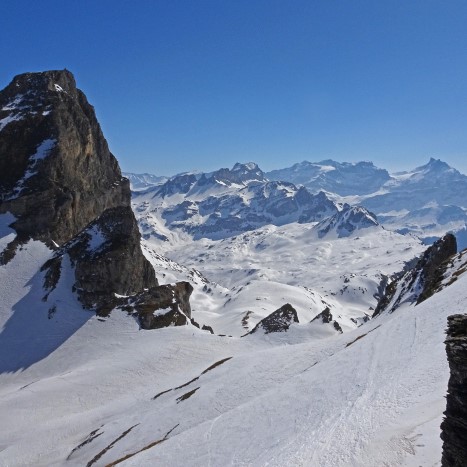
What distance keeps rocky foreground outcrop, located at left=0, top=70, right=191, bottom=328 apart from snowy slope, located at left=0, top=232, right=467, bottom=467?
8.45 meters

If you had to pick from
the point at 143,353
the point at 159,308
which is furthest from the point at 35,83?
the point at 143,353

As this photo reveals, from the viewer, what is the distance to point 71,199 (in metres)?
119

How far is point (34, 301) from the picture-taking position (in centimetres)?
9512

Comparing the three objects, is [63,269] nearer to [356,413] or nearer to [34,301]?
[34,301]

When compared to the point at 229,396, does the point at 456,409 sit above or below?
above

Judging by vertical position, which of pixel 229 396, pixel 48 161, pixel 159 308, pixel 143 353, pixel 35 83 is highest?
pixel 35 83

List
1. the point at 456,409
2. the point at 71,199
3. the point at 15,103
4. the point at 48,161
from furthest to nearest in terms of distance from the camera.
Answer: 1. the point at 15,103
2. the point at 48,161
3. the point at 71,199
4. the point at 456,409

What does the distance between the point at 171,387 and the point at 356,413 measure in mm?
40396

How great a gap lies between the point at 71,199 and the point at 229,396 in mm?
91215

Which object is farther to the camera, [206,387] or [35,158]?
[35,158]

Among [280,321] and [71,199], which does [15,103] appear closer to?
[71,199]

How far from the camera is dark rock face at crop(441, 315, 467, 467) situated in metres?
16.2

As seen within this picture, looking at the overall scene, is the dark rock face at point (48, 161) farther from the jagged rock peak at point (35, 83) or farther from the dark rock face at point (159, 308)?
the dark rock face at point (159, 308)

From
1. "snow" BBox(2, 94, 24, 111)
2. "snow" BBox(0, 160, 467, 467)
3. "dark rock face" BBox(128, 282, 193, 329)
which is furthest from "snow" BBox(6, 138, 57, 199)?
"dark rock face" BBox(128, 282, 193, 329)
